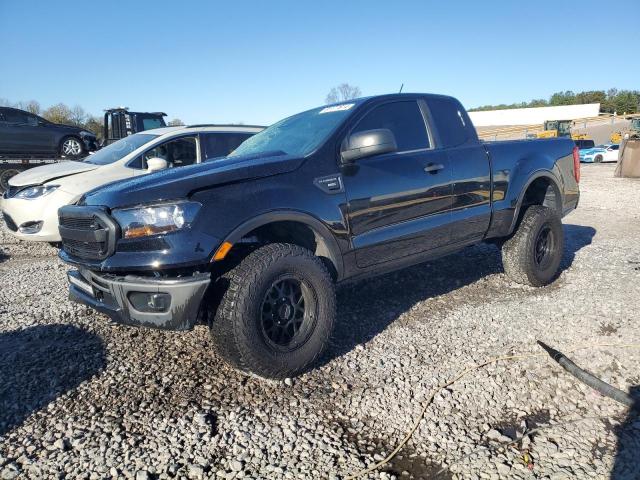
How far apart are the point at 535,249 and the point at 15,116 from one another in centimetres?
1297

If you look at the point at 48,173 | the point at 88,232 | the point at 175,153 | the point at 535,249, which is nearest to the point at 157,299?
the point at 88,232

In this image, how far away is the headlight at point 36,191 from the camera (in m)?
5.95

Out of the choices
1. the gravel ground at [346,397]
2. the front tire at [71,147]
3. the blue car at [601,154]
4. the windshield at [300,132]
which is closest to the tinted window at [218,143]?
the windshield at [300,132]

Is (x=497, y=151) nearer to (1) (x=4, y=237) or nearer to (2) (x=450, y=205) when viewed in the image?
(2) (x=450, y=205)

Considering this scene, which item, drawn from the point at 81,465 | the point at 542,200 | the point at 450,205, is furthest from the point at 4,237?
the point at 542,200

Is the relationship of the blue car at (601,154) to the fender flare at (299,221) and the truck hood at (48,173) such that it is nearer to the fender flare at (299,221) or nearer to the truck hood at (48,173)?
the truck hood at (48,173)

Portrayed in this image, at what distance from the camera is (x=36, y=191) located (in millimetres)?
6000

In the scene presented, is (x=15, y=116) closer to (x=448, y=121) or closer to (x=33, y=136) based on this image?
(x=33, y=136)

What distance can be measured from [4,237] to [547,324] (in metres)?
8.03

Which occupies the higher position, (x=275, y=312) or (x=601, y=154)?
(x=601, y=154)

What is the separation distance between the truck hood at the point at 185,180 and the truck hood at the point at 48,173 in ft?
12.3

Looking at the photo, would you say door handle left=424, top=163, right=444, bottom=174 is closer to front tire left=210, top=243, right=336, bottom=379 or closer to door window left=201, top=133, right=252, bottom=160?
front tire left=210, top=243, right=336, bottom=379

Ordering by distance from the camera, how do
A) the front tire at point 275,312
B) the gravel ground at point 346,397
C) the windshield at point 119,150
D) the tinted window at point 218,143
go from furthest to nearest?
the tinted window at point 218,143 → the windshield at point 119,150 → the front tire at point 275,312 → the gravel ground at point 346,397

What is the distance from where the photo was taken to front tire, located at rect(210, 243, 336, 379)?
2705 millimetres
